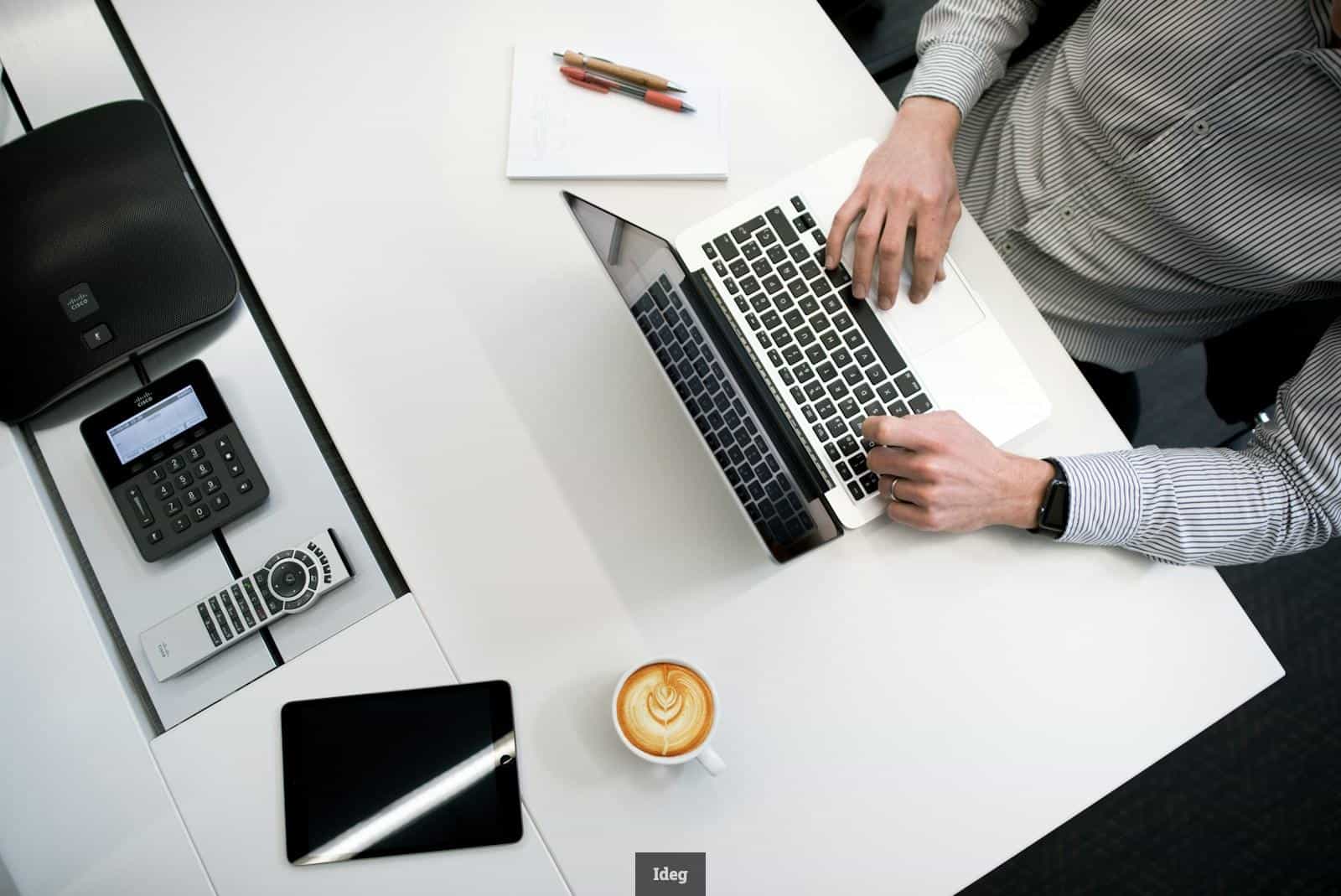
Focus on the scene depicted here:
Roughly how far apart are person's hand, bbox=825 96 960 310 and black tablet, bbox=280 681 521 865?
52 cm

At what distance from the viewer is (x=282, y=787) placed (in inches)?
31.3

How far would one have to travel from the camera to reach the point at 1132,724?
80cm

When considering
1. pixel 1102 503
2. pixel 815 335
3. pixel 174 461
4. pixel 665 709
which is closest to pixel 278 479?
pixel 174 461

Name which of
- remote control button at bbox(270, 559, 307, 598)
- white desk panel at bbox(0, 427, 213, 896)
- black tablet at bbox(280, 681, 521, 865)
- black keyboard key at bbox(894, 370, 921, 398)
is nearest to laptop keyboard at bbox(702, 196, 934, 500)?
black keyboard key at bbox(894, 370, 921, 398)

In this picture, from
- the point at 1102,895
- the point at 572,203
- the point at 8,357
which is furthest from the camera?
the point at 1102,895

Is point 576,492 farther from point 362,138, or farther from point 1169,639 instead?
point 1169,639

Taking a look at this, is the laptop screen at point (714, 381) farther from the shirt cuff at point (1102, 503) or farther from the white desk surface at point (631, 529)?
the shirt cuff at point (1102, 503)

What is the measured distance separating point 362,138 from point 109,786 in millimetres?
684

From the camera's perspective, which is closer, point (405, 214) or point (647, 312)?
point (647, 312)

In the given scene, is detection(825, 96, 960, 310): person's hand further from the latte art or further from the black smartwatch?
the latte art

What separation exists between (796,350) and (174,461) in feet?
2.04

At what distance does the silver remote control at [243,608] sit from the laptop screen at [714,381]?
0.38 m

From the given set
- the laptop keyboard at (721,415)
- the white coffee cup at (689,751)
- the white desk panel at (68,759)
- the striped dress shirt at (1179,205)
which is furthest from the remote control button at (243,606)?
the striped dress shirt at (1179,205)

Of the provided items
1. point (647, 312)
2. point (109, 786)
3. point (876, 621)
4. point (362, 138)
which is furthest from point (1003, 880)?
point (362, 138)
